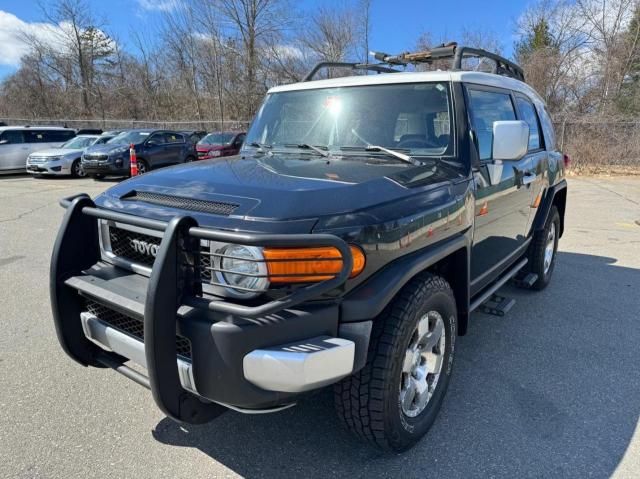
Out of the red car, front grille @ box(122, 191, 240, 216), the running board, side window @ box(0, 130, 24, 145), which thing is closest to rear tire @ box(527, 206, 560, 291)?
the running board

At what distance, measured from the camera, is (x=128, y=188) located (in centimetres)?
261

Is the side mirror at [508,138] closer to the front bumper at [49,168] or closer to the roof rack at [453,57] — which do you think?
the roof rack at [453,57]

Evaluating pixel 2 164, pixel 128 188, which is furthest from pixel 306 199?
pixel 2 164

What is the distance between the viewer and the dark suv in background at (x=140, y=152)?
46.8 feet

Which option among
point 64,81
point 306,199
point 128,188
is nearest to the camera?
point 306,199

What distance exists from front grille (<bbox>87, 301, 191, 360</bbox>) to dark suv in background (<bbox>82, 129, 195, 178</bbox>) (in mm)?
13194

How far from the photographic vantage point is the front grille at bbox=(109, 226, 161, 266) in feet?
7.34

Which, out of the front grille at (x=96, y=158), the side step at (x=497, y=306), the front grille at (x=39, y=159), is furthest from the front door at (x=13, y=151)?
the side step at (x=497, y=306)

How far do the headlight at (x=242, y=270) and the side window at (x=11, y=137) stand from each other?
17.9 m

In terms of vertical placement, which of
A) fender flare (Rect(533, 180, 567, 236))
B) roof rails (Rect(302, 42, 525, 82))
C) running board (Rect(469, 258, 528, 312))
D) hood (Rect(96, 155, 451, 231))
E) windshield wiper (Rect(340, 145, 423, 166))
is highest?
roof rails (Rect(302, 42, 525, 82))

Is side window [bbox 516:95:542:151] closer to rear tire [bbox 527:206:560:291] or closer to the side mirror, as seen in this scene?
rear tire [bbox 527:206:560:291]

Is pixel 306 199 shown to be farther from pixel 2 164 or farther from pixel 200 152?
pixel 2 164

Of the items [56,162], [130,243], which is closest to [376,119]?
[130,243]

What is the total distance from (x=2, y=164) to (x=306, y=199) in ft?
58.5
